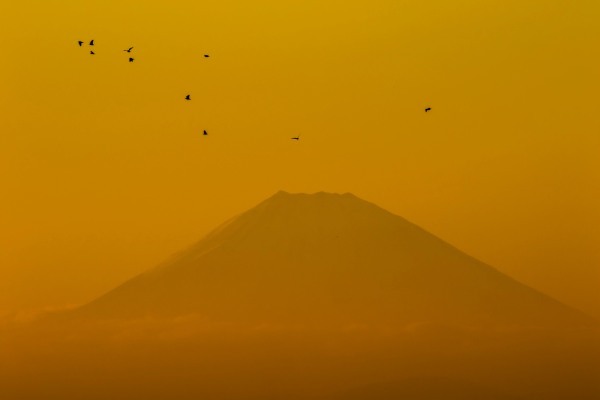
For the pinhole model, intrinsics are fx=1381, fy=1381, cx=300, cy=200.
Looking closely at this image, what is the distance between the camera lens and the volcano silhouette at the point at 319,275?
34.6m

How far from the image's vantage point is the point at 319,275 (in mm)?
37844

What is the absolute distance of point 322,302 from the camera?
34938 mm

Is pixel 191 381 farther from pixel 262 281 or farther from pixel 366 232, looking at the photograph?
pixel 366 232

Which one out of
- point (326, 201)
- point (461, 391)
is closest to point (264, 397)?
point (461, 391)

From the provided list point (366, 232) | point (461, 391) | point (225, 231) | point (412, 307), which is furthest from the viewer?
point (366, 232)

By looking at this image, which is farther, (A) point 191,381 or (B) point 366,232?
(B) point 366,232

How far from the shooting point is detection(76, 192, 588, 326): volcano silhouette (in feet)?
114

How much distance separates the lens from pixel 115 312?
3559cm

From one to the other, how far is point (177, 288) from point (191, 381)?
6003mm

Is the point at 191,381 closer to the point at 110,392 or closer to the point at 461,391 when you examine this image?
the point at 110,392

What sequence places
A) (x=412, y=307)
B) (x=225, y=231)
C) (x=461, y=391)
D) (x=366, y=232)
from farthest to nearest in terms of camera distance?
(x=366, y=232) → (x=225, y=231) → (x=412, y=307) → (x=461, y=391)

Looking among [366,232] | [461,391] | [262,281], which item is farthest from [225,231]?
[461,391]

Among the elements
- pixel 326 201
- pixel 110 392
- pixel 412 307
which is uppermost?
pixel 326 201

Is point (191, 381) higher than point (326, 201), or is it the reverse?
point (326, 201)
